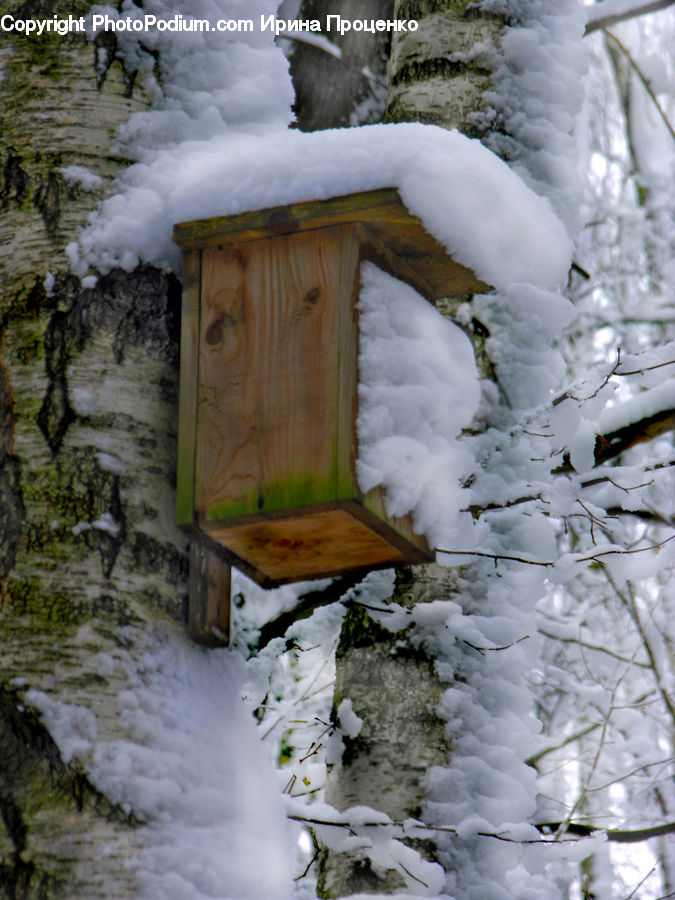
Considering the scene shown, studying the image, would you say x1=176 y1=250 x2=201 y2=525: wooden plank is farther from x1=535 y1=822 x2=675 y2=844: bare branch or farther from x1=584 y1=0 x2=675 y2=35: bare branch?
x1=584 y1=0 x2=675 y2=35: bare branch

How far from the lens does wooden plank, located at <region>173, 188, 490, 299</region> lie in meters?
1.71

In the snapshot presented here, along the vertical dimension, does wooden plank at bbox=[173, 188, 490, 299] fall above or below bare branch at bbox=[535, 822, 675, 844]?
above

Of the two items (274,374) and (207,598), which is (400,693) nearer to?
(207,598)

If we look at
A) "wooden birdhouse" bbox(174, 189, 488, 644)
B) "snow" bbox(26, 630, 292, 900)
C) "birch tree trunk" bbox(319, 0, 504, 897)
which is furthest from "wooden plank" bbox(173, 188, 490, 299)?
"birch tree trunk" bbox(319, 0, 504, 897)

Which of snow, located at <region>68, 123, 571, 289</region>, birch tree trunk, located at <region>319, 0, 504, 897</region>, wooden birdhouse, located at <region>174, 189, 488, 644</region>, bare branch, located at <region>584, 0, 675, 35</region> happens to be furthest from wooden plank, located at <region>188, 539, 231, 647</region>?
bare branch, located at <region>584, 0, 675, 35</region>

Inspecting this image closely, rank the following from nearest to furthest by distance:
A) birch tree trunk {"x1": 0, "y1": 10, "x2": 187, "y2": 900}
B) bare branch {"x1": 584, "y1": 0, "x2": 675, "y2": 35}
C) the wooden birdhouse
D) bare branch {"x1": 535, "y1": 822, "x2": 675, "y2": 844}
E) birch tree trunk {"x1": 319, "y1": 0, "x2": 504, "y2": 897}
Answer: birch tree trunk {"x1": 0, "y1": 10, "x2": 187, "y2": 900}
the wooden birdhouse
birch tree trunk {"x1": 319, "y1": 0, "x2": 504, "y2": 897}
bare branch {"x1": 535, "y1": 822, "x2": 675, "y2": 844}
bare branch {"x1": 584, "y1": 0, "x2": 675, "y2": 35}

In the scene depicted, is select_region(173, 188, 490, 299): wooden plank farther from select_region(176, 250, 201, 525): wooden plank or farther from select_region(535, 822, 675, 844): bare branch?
select_region(535, 822, 675, 844): bare branch

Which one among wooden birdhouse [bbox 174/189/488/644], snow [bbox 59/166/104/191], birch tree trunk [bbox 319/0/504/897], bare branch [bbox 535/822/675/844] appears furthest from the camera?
bare branch [bbox 535/822/675/844]

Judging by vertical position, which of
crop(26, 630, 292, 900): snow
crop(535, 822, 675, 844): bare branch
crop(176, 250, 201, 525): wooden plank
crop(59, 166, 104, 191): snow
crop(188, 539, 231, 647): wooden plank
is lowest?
crop(535, 822, 675, 844): bare branch

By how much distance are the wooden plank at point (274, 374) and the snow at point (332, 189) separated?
0.09 metres

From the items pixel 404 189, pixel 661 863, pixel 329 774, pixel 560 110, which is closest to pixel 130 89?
pixel 404 189

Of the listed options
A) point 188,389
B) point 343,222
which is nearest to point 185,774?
point 188,389

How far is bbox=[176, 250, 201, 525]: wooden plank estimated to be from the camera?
1.72m

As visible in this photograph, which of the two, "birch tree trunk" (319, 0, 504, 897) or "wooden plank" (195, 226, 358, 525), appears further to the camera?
"birch tree trunk" (319, 0, 504, 897)
